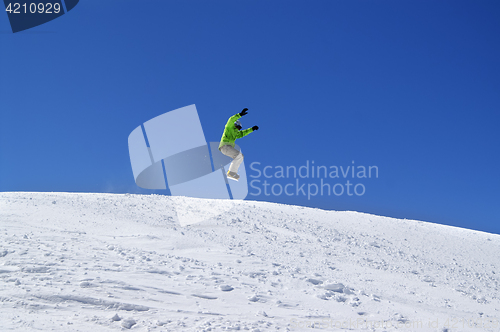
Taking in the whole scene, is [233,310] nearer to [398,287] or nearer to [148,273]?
[148,273]

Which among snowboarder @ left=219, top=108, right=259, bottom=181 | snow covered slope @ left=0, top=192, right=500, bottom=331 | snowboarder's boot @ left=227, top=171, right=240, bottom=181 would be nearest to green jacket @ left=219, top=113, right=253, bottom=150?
snowboarder @ left=219, top=108, right=259, bottom=181

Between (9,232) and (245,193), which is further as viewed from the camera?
(245,193)

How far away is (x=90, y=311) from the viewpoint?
4.77m

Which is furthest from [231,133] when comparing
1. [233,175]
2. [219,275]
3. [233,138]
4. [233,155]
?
[219,275]

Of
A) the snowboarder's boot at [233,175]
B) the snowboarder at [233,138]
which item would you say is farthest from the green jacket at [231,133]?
the snowboarder's boot at [233,175]

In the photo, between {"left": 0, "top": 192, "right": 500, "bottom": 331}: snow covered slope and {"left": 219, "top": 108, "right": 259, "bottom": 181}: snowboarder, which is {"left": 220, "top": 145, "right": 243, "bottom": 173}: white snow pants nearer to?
{"left": 219, "top": 108, "right": 259, "bottom": 181}: snowboarder

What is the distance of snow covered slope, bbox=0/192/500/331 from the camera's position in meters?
4.96

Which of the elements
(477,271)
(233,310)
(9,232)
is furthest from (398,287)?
(9,232)

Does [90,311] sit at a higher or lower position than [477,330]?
higher

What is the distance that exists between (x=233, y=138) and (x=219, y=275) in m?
5.83

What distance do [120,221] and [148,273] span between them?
6.10 m

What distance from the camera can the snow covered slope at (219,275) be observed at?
4961 mm

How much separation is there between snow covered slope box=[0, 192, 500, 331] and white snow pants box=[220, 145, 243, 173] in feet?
8.03

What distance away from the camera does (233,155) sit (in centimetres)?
1217
